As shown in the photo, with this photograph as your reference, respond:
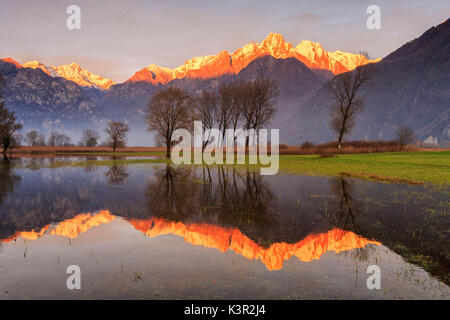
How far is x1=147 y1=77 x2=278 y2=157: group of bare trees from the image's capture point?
2655 inches

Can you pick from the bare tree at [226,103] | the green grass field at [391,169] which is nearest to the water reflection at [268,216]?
the green grass field at [391,169]

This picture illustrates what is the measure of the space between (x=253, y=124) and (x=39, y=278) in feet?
259

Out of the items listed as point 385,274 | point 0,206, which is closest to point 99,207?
point 0,206

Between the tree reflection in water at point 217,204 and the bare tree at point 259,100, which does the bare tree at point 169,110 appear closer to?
the bare tree at point 259,100

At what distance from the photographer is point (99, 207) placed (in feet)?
53.4

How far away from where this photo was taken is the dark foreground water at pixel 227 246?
6.83 metres

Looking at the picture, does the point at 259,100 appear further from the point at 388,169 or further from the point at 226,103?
the point at 388,169

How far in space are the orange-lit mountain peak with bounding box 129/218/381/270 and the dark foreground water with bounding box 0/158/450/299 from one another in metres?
0.04

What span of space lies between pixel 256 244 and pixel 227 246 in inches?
41.0

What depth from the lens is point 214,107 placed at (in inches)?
3610

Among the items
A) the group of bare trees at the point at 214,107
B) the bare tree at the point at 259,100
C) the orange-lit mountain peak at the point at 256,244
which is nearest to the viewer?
the orange-lit mountain peak at the point at 256,244

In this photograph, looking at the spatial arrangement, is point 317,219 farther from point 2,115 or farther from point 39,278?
point 2,115

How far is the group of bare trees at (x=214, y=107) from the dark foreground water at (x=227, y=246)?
50759 millimetres
